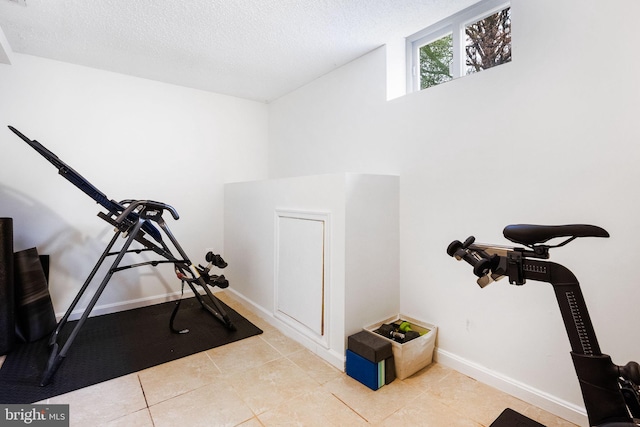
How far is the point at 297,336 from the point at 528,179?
1.99 metres

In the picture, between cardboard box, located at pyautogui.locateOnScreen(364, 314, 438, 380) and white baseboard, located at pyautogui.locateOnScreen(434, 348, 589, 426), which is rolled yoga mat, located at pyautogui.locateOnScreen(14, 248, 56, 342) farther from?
white baseboard, located at pyautogui.locateOnScreen(434, 348, 589, 426)

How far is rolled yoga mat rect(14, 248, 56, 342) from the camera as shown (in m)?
2.43

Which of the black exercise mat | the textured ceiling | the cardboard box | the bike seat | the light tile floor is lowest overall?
the light tile floor

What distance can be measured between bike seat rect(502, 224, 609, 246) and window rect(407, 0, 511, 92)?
1.45 meters

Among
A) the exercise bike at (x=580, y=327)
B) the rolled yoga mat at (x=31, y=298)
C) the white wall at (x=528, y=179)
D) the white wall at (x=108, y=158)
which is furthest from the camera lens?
the white wall at (x=108, y=158)

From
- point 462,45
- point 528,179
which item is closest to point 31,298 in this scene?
point 528,179

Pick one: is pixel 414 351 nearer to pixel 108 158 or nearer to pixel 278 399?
pixel 278 399

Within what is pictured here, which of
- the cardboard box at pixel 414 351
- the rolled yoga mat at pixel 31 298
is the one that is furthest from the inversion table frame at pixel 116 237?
the cardboard box at pixel 414 351

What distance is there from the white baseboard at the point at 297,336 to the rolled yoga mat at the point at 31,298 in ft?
5.46

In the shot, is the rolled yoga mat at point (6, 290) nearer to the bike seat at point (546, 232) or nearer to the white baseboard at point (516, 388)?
the white baseboard at point (516, 388)

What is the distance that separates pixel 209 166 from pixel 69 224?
148 cm

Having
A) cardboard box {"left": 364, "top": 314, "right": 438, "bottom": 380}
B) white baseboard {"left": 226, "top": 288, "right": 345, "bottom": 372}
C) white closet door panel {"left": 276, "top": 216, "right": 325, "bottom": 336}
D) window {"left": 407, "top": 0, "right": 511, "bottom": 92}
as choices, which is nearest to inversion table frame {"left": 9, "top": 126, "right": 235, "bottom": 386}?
white baseboard {"left": 226, "top": 288, "right": 345, "bottom": 372}

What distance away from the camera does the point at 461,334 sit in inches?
81.1

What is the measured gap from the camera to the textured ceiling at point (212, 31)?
2.03 metres
